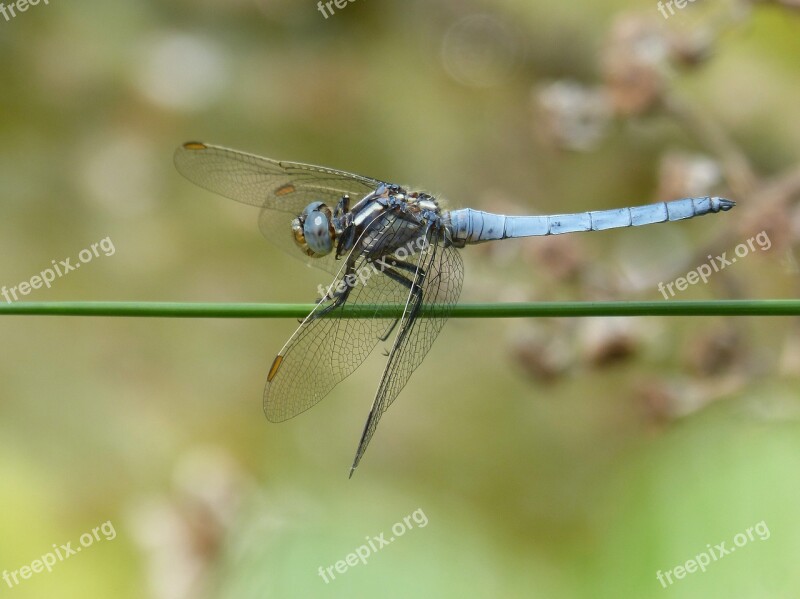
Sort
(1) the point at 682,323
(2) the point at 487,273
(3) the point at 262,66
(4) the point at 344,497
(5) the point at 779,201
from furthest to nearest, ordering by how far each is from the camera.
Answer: (3) the point at 262,66, (1) the point at 682,323, (4) the point at 344,497, (2) the point at 487,273, (5) the point at 779,201

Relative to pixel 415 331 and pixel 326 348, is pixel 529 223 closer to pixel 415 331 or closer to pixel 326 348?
pixel 415 331

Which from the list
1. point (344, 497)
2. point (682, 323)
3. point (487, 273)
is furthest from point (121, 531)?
point (682, 323)

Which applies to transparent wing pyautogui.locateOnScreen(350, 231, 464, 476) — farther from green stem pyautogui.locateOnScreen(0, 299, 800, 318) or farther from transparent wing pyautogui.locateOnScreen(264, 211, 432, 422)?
green stem pyautogui.locateOnScreen(0, 299, 800, 318)

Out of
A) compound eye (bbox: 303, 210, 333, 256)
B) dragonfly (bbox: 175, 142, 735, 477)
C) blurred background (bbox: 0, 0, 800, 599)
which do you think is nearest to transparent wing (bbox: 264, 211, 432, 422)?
dragonfly (bbox: 175, 142, 735, 477)

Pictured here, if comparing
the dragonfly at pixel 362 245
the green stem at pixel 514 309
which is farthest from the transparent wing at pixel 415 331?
the green stem at pixel 514 309

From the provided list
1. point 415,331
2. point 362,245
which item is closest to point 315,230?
point 362,245

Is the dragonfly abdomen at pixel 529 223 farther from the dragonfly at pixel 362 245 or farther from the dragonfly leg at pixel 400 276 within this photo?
the dragonfly leg at pixel 400 276

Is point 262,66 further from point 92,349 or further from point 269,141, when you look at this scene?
point 92,349
